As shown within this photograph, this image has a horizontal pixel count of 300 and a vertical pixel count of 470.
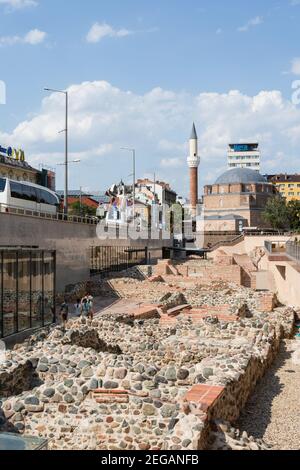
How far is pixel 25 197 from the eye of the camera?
30.2 meters

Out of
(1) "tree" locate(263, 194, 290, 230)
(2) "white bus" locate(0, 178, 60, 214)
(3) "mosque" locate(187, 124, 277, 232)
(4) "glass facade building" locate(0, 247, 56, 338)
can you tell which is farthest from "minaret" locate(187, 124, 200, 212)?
(4) "glass facade building" locate(0, 247, 56, 338)

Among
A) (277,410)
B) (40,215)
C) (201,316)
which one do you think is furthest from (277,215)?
(277,410)

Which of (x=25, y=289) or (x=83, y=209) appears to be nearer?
(x=25, y=289)

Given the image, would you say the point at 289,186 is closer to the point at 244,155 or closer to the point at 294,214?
the point at 244,155

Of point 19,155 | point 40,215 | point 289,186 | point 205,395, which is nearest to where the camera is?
point 205,395

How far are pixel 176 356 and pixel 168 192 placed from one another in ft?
398

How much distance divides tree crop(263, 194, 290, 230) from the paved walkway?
6636 centimetres

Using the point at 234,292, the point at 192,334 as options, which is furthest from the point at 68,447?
the point at 234,292

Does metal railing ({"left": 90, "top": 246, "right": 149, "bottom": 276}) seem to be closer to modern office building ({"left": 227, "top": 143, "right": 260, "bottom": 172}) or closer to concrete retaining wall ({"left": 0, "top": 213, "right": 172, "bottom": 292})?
concrete retaining wall ({"left": 0, "top": 213, "right": 172, "bottom": 292})

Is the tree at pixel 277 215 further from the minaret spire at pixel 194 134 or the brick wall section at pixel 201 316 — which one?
the brick wall section at pixel 201 316

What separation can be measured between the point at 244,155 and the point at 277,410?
145 meters

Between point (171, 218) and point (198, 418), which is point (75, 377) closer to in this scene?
point (198, 418)

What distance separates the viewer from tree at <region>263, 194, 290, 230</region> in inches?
3219

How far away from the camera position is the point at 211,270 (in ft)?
120
